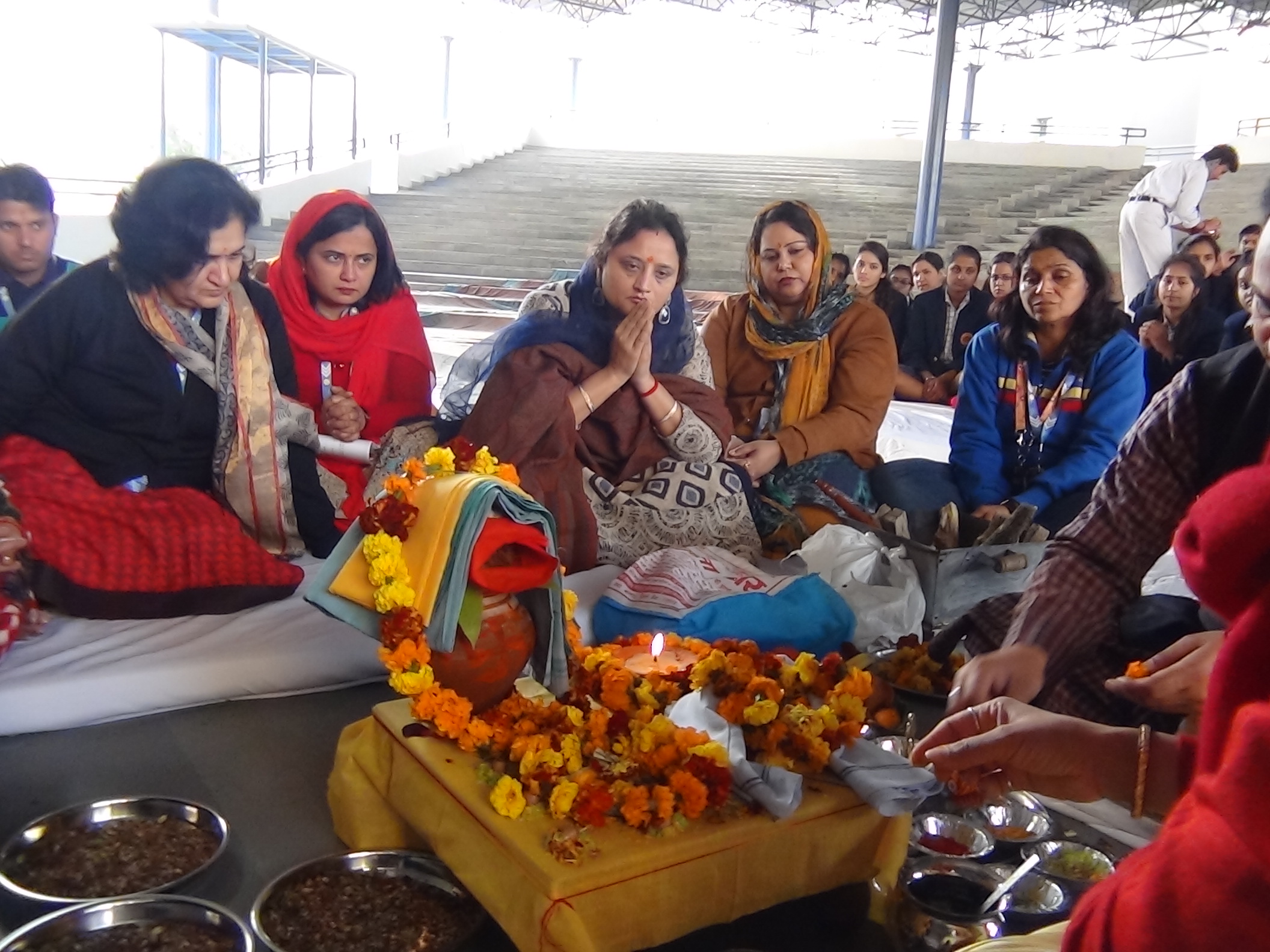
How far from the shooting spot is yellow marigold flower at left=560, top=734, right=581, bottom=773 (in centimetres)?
154

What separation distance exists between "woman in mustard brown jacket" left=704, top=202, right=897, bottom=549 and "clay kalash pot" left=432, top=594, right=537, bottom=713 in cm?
146

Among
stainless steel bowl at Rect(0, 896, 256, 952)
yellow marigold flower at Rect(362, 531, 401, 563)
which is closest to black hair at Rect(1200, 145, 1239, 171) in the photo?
yellow marigold flower at Rect(362, 531, 401, 563)

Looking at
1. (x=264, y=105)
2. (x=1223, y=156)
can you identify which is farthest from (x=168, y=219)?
(x=264, y=105)

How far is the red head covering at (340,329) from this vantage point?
300cm

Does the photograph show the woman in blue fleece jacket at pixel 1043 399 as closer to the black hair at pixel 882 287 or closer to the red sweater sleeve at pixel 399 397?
the red sweater sleeve at pixel 399 397

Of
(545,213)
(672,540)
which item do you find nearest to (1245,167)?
(545,213)

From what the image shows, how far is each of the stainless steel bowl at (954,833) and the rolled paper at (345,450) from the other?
5.99 feet

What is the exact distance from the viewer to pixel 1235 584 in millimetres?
628

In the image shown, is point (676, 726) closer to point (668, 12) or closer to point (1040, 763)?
point (1040, 763)

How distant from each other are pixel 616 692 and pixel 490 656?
20 centimetres

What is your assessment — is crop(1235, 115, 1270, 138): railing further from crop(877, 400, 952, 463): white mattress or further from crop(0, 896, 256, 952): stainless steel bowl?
crop(0, 896, 256, 952): stainless steel bowl

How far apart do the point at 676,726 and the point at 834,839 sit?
265mm

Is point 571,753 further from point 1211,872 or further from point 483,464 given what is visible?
point 1211,872

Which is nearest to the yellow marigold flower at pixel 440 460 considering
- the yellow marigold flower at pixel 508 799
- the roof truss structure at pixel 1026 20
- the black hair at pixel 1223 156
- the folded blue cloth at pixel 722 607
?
the yellow marigold flower at pixel 508 799
